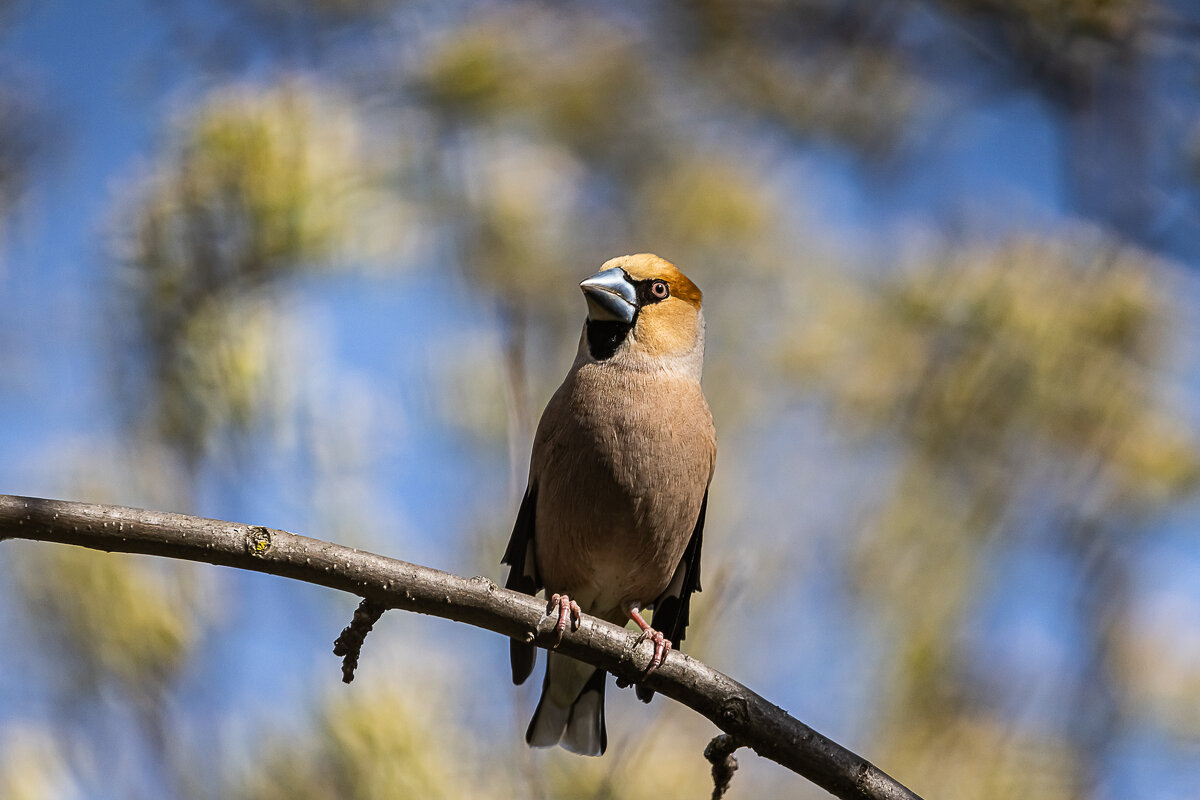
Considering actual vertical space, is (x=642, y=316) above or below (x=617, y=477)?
above

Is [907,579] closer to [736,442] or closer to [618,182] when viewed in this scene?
[736,442]

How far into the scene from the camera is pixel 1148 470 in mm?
4781

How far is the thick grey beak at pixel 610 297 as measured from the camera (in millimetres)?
4000

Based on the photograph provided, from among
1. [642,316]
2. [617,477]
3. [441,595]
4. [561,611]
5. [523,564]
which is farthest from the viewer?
[642,316]

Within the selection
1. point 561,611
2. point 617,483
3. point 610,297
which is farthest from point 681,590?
point 561,611

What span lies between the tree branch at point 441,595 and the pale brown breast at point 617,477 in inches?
31.6

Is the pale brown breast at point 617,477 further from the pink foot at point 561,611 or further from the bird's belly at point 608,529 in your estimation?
the pink foot at point 561,611

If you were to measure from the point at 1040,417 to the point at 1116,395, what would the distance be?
339 millimetres

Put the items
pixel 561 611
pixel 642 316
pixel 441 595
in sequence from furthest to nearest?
pixel 642 316, pixel 561 611, pixel 441 595

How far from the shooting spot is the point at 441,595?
2.44m

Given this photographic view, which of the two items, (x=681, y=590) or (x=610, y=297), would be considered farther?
(x=681, y=590)

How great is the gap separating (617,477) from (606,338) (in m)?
0.62

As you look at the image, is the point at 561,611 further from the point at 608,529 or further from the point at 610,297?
the point at 610,297

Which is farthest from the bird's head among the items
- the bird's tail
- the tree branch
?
the tree branch
